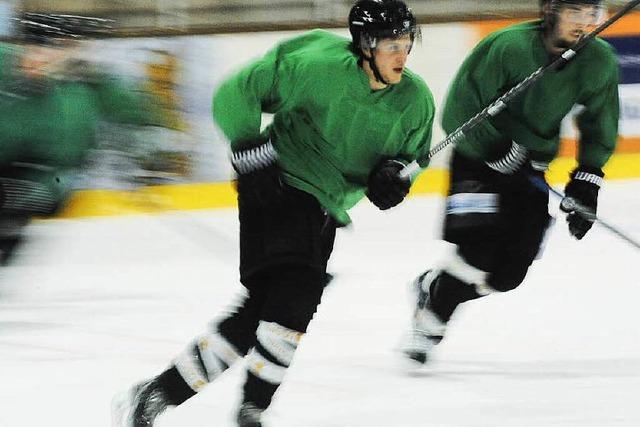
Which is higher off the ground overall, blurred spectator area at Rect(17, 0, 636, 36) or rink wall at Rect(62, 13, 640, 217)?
blurred spectator area at Rect(17, 0, 636, 36)

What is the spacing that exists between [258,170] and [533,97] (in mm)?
1008

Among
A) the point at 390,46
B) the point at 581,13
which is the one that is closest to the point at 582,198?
the point at 581,13

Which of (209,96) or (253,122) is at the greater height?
(253,122)

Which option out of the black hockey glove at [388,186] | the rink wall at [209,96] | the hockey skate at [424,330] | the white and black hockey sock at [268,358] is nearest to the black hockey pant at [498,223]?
the hockey skate at [424,330]

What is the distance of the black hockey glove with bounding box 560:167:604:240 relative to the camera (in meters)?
3.31

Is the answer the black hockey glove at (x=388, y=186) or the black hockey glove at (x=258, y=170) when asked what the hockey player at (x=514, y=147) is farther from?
the black hockey glove at (x=258, y=170)

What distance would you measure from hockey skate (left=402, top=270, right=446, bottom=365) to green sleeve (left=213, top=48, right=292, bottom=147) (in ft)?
3.42

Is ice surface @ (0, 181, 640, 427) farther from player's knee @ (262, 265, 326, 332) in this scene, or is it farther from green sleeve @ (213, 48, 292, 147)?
green sleeve @ (213, 48, 292, 147)

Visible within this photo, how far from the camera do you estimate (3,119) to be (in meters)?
4.02

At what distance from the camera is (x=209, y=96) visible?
591 cm

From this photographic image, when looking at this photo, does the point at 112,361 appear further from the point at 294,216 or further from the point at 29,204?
the point at 294,216

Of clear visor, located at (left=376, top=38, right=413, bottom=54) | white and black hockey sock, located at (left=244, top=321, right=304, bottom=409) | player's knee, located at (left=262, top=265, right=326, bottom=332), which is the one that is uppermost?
clear visor, located at (left=376, top=38, right=413, bottom=54)

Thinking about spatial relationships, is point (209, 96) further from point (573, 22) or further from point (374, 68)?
point (374, 68)

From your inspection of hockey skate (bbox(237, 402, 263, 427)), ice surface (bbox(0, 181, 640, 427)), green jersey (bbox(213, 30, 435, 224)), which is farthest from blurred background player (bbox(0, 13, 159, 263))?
hockey skate (bbox(237, 402, 263, 427))
